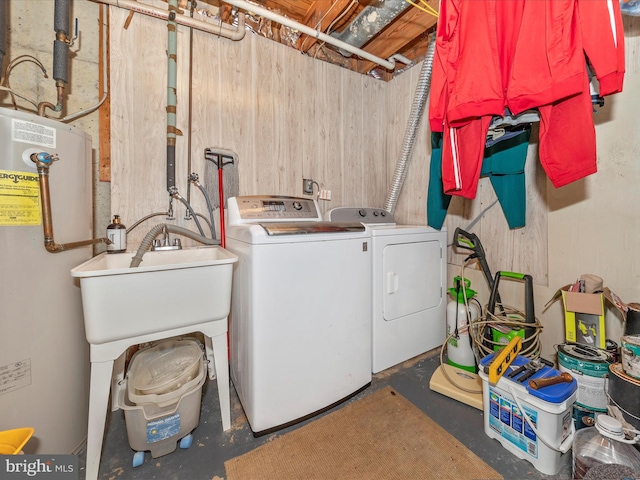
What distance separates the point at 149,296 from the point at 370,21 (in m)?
2.32

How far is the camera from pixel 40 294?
1039 mm

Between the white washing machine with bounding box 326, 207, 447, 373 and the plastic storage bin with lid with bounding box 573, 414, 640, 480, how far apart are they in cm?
93

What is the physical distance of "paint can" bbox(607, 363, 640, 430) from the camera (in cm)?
104

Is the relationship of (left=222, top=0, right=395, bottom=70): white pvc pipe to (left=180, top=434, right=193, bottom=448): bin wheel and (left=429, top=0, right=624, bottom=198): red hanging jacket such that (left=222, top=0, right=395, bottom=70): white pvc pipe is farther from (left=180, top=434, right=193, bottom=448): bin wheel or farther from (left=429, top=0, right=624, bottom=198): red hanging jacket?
(left=180, top=434, right=193, bottom=448): bin wheel

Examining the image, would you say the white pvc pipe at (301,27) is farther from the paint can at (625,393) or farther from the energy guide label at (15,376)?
the paint can at (625,393)

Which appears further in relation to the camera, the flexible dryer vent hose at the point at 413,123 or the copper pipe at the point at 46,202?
the flexible dryer vent hose at the point at 413,123

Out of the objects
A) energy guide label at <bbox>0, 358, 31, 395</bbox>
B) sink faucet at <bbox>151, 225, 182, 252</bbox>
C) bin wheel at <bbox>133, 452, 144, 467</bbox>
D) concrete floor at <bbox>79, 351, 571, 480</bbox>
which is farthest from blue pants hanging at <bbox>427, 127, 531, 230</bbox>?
energy guide label at <bbox>0, 358, 31, 395</bbox>

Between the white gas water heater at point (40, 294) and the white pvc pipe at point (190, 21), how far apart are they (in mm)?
1024

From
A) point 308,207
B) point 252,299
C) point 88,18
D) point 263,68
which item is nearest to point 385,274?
point 308,207

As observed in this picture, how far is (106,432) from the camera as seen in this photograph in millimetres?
1309

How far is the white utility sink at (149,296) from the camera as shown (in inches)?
38.1

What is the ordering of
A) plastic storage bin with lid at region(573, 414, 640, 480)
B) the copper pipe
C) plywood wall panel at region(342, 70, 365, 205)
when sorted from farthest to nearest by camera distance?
plywood wall panel at region(342, 70, 365, 205)
the copper pipe
plastic storage bin with lid at region(573, 414, 640, 480)

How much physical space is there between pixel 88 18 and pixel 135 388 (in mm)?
2153

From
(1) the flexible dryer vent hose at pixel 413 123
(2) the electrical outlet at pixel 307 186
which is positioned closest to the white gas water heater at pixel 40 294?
(2) the electrical outlet at pixel 307 186
